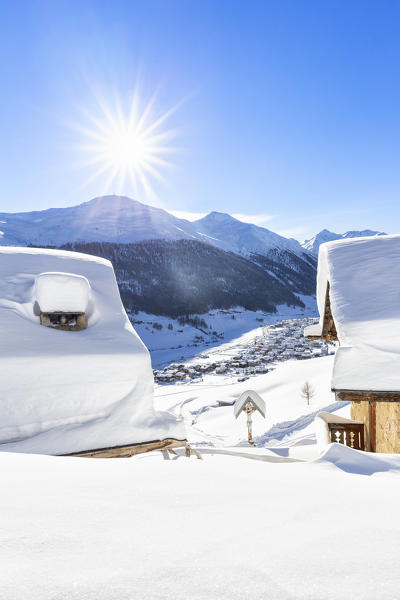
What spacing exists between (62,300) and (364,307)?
19.3ft

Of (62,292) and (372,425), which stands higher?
(62,292)

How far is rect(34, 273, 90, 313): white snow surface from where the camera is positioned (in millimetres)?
6020

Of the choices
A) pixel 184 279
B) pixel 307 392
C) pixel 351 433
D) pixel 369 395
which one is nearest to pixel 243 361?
pixel 307 392

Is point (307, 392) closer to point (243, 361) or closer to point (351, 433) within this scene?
point (351, 433)

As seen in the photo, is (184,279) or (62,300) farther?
(184,279)

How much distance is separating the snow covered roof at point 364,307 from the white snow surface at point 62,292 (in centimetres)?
495

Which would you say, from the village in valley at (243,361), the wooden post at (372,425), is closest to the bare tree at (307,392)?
the village in valley at (243,361)

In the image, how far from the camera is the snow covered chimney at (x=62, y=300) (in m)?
6.03

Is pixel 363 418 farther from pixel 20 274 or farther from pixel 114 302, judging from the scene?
pixel 20 274

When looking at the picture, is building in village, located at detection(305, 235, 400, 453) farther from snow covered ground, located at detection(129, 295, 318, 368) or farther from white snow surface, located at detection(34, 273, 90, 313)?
snow covered ground, located at detection(129, 295, 318, 368)

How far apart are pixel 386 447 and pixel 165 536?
6.32m

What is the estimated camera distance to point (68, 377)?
205 inches

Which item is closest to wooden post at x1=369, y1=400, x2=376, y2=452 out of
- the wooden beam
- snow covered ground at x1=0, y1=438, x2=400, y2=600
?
the wooden beam

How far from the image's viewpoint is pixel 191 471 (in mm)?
2754
